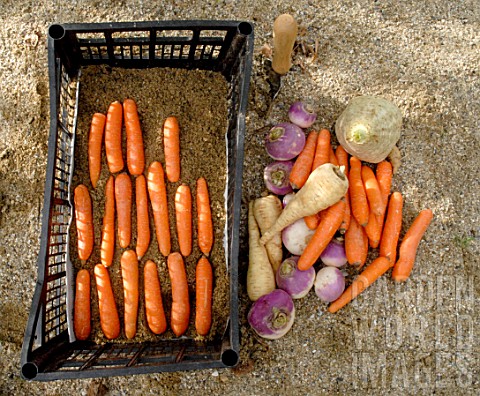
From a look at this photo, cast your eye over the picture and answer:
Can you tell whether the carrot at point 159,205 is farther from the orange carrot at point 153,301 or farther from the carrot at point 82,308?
the carrot at point 82,308

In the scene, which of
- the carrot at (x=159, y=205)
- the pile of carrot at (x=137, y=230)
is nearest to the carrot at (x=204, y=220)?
the pile of carrot at (x=137, y=230)

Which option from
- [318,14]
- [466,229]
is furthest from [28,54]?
[466,229]

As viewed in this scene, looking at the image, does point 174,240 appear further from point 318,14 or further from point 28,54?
point 318,14

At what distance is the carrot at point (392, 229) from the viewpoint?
5.43 feet

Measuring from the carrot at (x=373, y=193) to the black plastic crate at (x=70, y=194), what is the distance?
0.47m

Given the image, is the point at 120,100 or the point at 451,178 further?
the point at 451,178

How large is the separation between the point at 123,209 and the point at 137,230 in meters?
0.08

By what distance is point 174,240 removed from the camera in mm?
1591

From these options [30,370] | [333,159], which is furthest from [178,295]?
[333,159]

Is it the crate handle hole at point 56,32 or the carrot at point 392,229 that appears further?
the carrot at point 392,229

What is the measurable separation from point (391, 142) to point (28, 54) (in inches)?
52.0

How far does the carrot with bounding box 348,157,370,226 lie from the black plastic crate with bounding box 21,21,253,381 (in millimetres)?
420

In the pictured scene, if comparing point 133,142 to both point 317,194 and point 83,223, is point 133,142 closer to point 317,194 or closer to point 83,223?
point 83,223

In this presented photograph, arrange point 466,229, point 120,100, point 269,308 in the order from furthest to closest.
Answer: point 466,229 < point 120,100 < point 269,308
